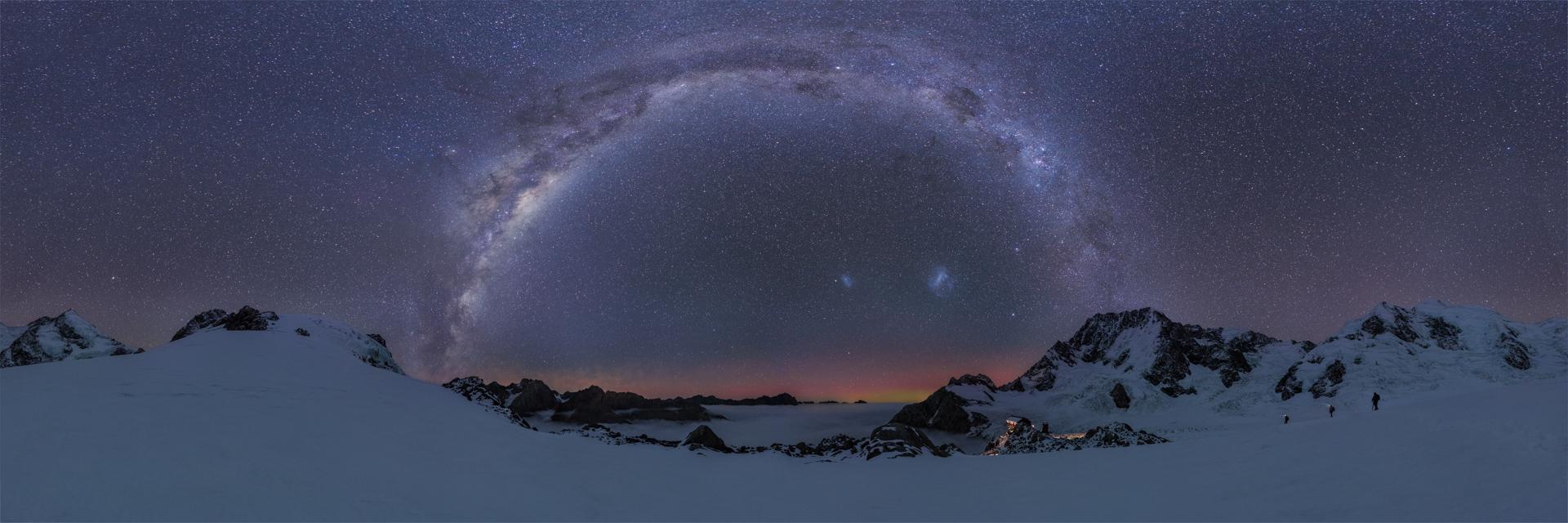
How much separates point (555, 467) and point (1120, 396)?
143348 millimetres

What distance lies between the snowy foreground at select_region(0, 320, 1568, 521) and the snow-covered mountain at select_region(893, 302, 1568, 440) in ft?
304

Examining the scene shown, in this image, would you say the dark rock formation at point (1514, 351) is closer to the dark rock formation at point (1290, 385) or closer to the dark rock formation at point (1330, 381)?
the dark rock formation at point (1330, 381)

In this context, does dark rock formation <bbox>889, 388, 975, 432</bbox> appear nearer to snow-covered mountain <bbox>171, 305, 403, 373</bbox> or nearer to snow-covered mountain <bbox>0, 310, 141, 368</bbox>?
snow-covered mountain <bbox>171, 305, 403, 373</bbox>

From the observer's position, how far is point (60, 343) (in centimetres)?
11825

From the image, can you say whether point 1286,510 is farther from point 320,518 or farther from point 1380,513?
point 320,518

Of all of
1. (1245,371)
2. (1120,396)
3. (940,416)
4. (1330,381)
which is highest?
(1245,371)

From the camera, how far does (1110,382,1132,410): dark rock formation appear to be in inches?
5551

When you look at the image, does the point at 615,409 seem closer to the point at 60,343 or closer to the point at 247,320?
the point at 60,343

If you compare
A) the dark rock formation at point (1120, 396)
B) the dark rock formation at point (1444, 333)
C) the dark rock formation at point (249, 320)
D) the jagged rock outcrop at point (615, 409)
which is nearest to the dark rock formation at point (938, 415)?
the dark rock formation at point (1120, 396)

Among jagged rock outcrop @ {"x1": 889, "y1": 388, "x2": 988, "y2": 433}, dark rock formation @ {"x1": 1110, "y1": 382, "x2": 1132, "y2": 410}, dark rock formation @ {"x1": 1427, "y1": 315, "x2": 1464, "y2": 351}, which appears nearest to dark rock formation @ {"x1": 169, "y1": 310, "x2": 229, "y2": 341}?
jagged rock outcrop @ {"x1": 889, "y1": 388, "x2": 988, "y2": 433}

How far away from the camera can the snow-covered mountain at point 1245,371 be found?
11906 centimetres

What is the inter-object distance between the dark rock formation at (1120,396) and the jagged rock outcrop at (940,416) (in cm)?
3777

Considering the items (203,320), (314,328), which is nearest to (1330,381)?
(314,328)

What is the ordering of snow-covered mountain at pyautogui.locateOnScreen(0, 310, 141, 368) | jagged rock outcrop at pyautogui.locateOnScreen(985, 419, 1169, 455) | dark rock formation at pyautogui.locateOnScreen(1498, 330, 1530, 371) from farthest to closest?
dark rock formation at pyautogui.locateOnScreen(1498, 330, 1530, 371), snow-covered mountain at pyautogui.locateOnScreen(0, 310, 141, 368), jagged rock outcrop at pyautogui.locateOnScreen(985, 419, 1169, 455)
